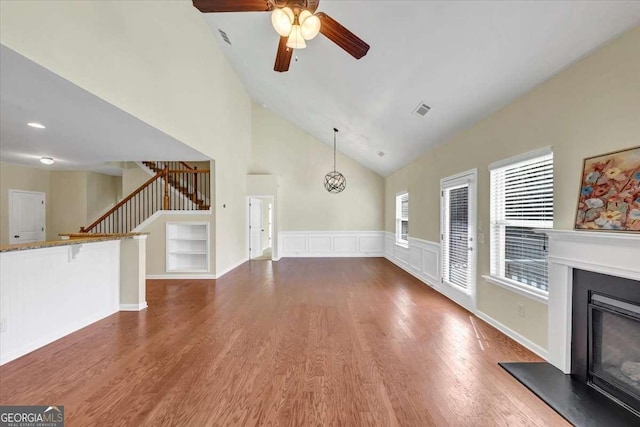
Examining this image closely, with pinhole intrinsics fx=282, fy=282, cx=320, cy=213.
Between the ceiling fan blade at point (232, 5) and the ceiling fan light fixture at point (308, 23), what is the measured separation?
0.30m

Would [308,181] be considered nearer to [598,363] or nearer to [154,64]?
[154,64]

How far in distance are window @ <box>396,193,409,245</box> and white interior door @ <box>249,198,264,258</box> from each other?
4.34m

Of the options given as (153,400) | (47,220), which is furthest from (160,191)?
(153,400)

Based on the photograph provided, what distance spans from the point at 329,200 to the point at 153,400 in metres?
7.38

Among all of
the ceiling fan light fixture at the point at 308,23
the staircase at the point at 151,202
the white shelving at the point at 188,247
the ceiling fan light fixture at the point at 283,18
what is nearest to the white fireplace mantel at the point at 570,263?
the ceiling fan light fixture at the point at 308,23

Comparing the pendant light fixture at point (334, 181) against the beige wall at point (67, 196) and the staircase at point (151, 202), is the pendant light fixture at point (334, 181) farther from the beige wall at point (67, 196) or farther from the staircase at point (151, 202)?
the beige wall at point (67, 196)

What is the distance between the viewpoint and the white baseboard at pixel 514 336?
2669 mm

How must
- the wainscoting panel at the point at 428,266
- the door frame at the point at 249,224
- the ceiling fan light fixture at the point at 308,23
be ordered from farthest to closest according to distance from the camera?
the door frame at the point at 249,224 → the wainscoting panel at the point at 428,266 → the ceiling fan light fixture at the point at 308,23

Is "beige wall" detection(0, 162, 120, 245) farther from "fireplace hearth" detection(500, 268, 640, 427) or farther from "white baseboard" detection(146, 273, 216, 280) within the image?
"fireplace hearth" detection(500, 268, 640, 427)

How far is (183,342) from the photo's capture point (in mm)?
3039

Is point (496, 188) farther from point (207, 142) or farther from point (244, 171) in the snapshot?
point (244, 171)

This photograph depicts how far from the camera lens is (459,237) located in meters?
4.37

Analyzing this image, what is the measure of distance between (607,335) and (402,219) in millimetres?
5437

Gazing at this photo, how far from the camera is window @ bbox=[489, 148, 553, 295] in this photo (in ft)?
8.98
